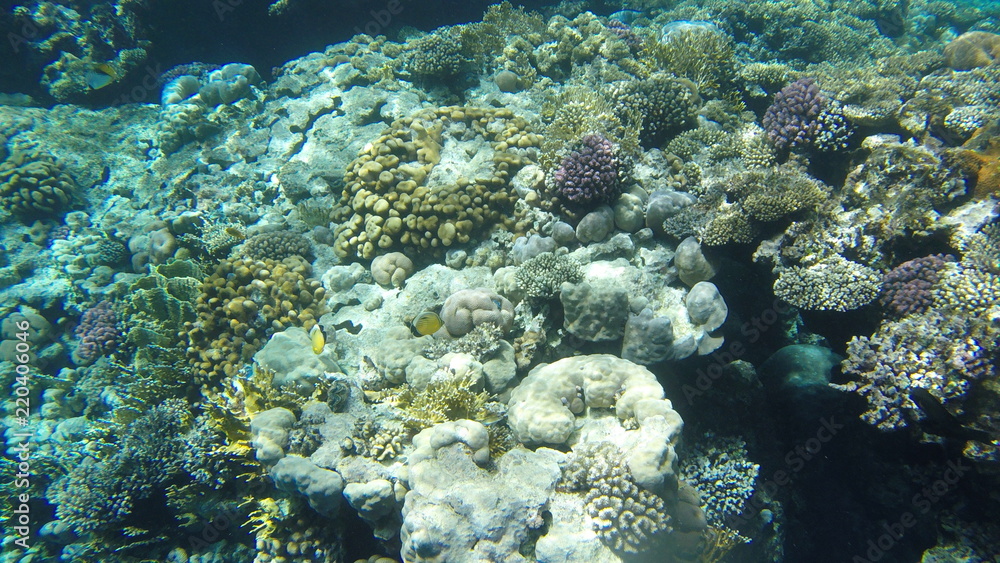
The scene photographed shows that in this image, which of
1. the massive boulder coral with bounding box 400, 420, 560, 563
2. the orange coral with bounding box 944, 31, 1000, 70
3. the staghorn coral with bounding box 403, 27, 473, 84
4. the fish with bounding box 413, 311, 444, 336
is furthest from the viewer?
the staghorn coral with bounding box 403, 27, 473, 84

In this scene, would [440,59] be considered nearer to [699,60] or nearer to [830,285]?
[699,60]

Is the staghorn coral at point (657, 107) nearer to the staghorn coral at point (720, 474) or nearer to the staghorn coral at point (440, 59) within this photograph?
the staghorn coral at point (440, 59)

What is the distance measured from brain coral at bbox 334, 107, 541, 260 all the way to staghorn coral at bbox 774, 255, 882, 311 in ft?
11.8

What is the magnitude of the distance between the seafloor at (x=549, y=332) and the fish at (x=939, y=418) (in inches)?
1.4

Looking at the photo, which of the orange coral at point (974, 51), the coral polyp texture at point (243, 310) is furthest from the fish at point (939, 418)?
the orange coral at point (974, 51)

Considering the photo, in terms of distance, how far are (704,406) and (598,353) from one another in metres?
1.63

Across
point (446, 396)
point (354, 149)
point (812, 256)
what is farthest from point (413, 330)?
point (812, 256)

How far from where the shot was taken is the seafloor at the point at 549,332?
13.4 ft

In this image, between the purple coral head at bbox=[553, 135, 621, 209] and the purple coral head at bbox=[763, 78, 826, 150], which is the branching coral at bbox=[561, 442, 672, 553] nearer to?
the purple coral head at bbox=[553, 135, 621, 209]

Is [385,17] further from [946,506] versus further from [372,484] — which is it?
[946,506]

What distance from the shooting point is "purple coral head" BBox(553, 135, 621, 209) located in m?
5.58

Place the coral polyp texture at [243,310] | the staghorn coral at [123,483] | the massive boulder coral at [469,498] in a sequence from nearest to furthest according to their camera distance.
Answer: the massive boulder coral at [469,498] < the staghorn coral at [123,483] < the coral polyp texture at [243,310]

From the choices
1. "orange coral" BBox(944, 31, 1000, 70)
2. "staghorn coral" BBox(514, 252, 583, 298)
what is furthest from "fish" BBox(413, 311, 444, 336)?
"orange coral" BBox(944, 31, 1000, 70)

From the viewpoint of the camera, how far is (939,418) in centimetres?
411
